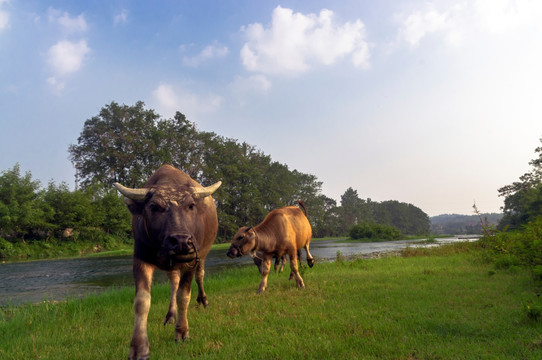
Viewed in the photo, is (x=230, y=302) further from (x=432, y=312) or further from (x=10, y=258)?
(x=10, y=258)

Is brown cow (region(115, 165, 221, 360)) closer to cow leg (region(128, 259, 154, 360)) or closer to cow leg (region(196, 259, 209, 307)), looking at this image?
cow leg (region(128, 259, 154, 360))

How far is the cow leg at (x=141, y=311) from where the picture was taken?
10.9 ft

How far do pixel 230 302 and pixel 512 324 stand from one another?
14.8 ft

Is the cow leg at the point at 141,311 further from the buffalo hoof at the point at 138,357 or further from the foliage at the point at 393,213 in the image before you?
the foliage at the point at 393,213

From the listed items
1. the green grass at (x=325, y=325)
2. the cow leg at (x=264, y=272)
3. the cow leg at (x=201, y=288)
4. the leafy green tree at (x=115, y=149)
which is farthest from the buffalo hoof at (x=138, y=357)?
the leafy green tree at (x=115, y=149)

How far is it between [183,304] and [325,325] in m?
1.92

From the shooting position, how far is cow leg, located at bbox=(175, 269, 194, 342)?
400 centimetres

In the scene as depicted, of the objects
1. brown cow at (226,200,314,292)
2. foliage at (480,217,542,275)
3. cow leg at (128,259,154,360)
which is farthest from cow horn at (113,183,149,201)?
foliage at (480,217,542,275)

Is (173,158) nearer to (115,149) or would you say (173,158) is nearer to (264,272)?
(115,149)

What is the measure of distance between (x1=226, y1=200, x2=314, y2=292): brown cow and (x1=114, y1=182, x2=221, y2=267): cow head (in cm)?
380

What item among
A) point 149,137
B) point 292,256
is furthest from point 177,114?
point 292,256

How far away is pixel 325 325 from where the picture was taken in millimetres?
4176

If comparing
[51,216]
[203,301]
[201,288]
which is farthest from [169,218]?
[51,216]

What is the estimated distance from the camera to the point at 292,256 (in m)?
8.16
